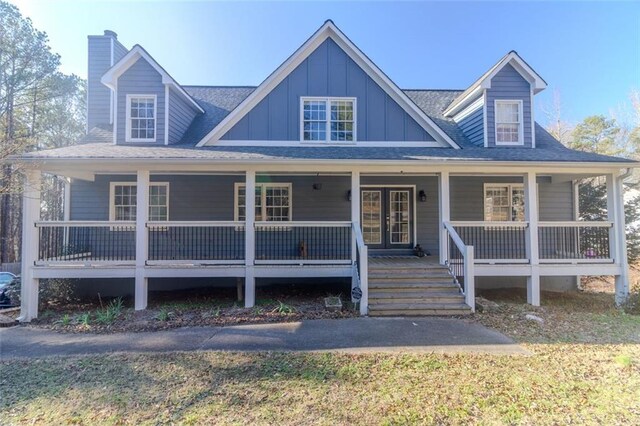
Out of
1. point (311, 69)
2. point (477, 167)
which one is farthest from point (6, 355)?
point (477, 167)

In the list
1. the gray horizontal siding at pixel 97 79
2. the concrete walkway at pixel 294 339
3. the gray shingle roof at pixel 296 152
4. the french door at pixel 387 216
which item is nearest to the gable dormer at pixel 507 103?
the gray shingle roof at pixel 296 152

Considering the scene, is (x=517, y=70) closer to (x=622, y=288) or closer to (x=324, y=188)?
(x=622, y=288)

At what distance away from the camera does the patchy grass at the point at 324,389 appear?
339cm

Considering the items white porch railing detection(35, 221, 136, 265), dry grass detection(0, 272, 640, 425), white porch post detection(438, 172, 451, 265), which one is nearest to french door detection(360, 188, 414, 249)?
white porch post detection(438, 172, 451, 265)

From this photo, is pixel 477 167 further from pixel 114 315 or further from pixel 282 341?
pixel 114 315

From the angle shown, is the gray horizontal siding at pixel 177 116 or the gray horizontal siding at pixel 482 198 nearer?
the gray horizontal siding at pixel 177 116

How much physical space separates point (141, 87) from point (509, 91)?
36.6ft

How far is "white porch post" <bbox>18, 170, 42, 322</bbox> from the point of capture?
7.44 meters

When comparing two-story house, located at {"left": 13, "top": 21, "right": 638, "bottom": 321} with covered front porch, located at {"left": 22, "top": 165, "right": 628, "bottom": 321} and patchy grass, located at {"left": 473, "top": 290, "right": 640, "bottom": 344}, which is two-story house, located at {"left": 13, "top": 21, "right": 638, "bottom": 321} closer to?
covered front porch, located at {"left": 22, "top": 165, "right": 628, "bottom": 321}

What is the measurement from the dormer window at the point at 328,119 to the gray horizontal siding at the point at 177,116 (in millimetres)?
3932

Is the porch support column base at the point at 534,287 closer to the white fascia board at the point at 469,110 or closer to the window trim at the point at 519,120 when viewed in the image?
the window trim at the point at 519,120

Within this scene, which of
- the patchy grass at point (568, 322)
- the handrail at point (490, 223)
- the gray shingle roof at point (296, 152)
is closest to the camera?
the patchy grass at point (568, 322)

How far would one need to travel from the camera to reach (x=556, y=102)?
27484 millimetres

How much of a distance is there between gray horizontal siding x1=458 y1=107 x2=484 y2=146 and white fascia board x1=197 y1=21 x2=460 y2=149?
1.10 m
